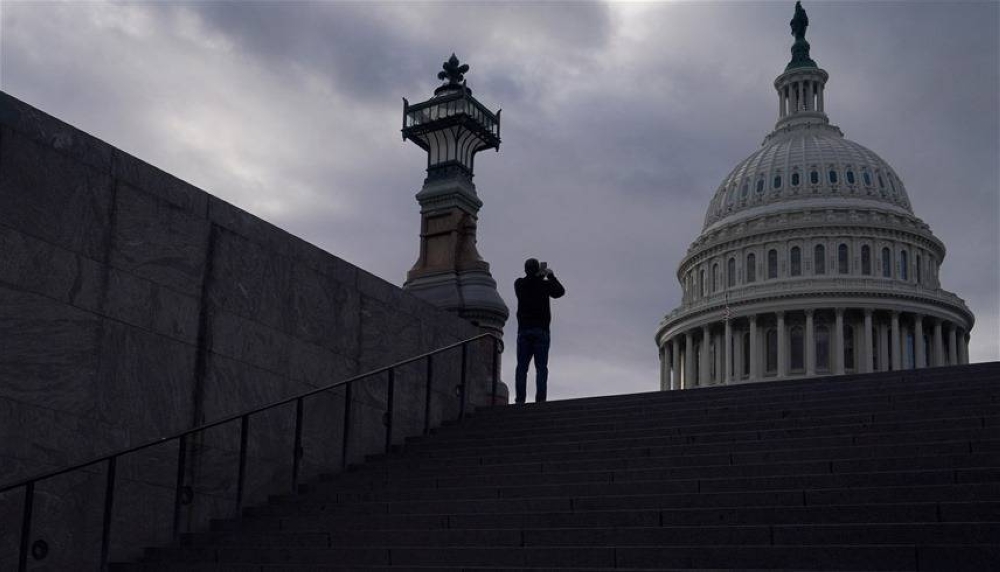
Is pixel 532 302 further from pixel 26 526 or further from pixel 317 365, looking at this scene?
pixel 26 526

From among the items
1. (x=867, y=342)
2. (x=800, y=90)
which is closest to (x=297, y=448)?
(x=867, y=342)

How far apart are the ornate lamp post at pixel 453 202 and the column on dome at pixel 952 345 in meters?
65.2

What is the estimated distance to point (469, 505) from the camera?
9.98 m

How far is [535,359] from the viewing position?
50.0 ft

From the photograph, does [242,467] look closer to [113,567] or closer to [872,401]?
[113,567]

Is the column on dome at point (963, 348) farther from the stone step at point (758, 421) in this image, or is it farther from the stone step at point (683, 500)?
the stone step at point (683, 500)

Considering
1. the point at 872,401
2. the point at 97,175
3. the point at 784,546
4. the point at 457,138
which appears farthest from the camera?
the point at 457,138

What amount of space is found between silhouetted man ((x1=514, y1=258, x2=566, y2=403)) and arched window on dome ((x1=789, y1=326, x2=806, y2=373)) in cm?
7916

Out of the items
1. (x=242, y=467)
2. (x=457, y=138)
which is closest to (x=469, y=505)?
(x=242, y=467)

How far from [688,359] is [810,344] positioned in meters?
10.8

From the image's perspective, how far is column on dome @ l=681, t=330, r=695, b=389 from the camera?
97.8 meters

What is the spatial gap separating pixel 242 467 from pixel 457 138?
2728 centimetres

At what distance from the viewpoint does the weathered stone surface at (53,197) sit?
987 centimetres

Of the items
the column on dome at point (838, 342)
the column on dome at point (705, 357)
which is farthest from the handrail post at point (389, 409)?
the column on dome at point (705, 357)
